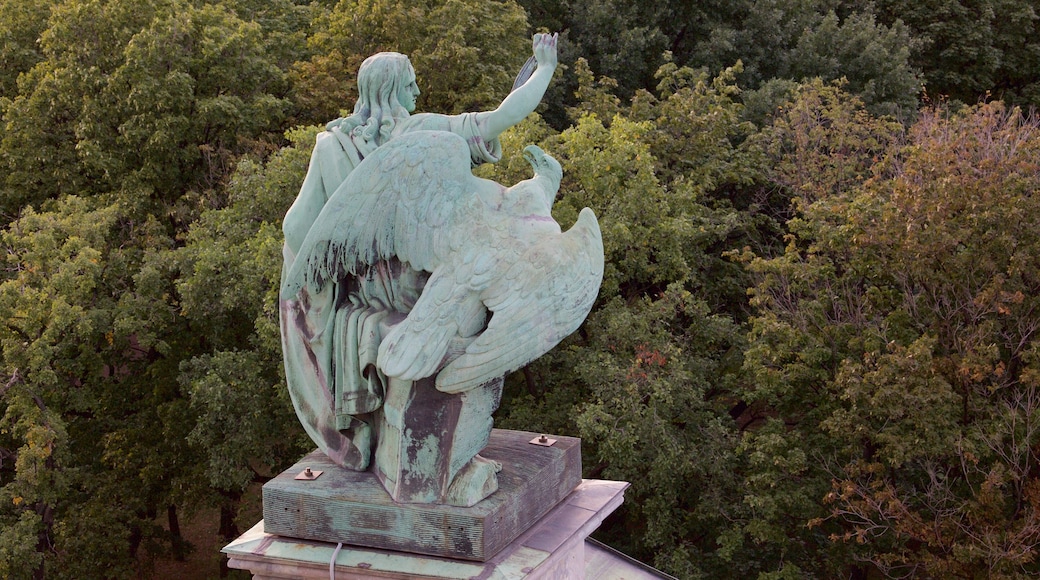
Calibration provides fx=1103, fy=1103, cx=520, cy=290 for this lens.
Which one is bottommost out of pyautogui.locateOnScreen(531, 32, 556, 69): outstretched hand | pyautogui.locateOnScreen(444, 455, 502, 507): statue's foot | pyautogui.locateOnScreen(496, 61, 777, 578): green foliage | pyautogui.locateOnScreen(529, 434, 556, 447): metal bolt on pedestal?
pyautogui.locateOnScreen(496, 61, 777, 578): green foliage

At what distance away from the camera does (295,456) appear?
14.1 metres

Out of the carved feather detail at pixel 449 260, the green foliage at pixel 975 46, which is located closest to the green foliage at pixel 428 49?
the green foliage at pixel 975 46

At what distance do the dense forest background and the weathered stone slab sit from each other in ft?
18.8

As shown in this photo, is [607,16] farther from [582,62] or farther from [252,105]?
[252,105]

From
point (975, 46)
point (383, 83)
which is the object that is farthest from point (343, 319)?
point (975, 46)

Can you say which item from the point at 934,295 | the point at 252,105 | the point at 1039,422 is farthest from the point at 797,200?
the point at 252,105

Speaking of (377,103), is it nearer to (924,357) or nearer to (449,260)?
(449,260)

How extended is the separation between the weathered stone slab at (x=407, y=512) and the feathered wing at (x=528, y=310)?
26.6 inches

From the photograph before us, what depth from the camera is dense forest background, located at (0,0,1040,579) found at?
38.6ft

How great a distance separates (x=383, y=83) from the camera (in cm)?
618

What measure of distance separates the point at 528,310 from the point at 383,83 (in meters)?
1.55

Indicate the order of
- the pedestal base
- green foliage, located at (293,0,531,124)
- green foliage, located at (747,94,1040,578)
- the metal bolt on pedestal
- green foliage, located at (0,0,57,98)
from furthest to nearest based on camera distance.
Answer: green foliage, located at (0,0,57,98) → green foliage, located at (293,0,531,124) → green foliage, located at (747,94,1040,578) → the metal bolt on pedestal → the pedestal base

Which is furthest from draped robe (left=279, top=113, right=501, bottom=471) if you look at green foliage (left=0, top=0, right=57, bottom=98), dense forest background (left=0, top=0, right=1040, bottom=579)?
green foliage (left=0, top=0, right=57, bottom=98)

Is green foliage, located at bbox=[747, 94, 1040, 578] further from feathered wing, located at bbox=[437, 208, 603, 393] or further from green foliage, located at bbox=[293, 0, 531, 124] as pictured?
feathered wing, located at bbox=[437, 208, 603, 393]
